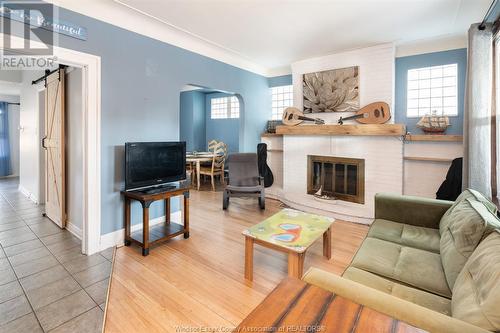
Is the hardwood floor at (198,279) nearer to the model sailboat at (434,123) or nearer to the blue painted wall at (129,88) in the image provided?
the blue painted wall at (129,88)

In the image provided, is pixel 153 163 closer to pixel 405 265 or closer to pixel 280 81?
pixel 405 265

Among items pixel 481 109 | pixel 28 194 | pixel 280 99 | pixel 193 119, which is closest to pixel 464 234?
pixel 481 109

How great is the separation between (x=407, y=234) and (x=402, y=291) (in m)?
0.91

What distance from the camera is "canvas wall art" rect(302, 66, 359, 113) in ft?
13.4

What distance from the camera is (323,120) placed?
14.7ft

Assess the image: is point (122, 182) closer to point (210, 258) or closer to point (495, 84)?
point (210, 258)

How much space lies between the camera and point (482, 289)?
103cm

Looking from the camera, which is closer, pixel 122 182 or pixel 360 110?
pixel 122 182

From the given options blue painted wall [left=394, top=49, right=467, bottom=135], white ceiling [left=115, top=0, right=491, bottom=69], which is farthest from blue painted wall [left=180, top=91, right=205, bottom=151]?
blue painted wall [left=394, top=49, right=467, bottom=135]

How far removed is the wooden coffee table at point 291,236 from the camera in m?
2.01

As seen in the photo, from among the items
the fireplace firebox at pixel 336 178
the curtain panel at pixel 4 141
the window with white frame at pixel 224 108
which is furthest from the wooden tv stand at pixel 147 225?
the curtain panel at pixel 4 141

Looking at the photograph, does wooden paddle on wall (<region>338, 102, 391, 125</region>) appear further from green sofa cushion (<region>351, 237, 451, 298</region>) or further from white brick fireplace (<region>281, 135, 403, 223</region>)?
green sofa cushion (<region>351, 237, 451, 298</region>)

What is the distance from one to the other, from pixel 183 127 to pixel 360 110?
5546 mm

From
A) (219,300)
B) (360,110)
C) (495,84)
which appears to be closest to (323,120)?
(360,110)
